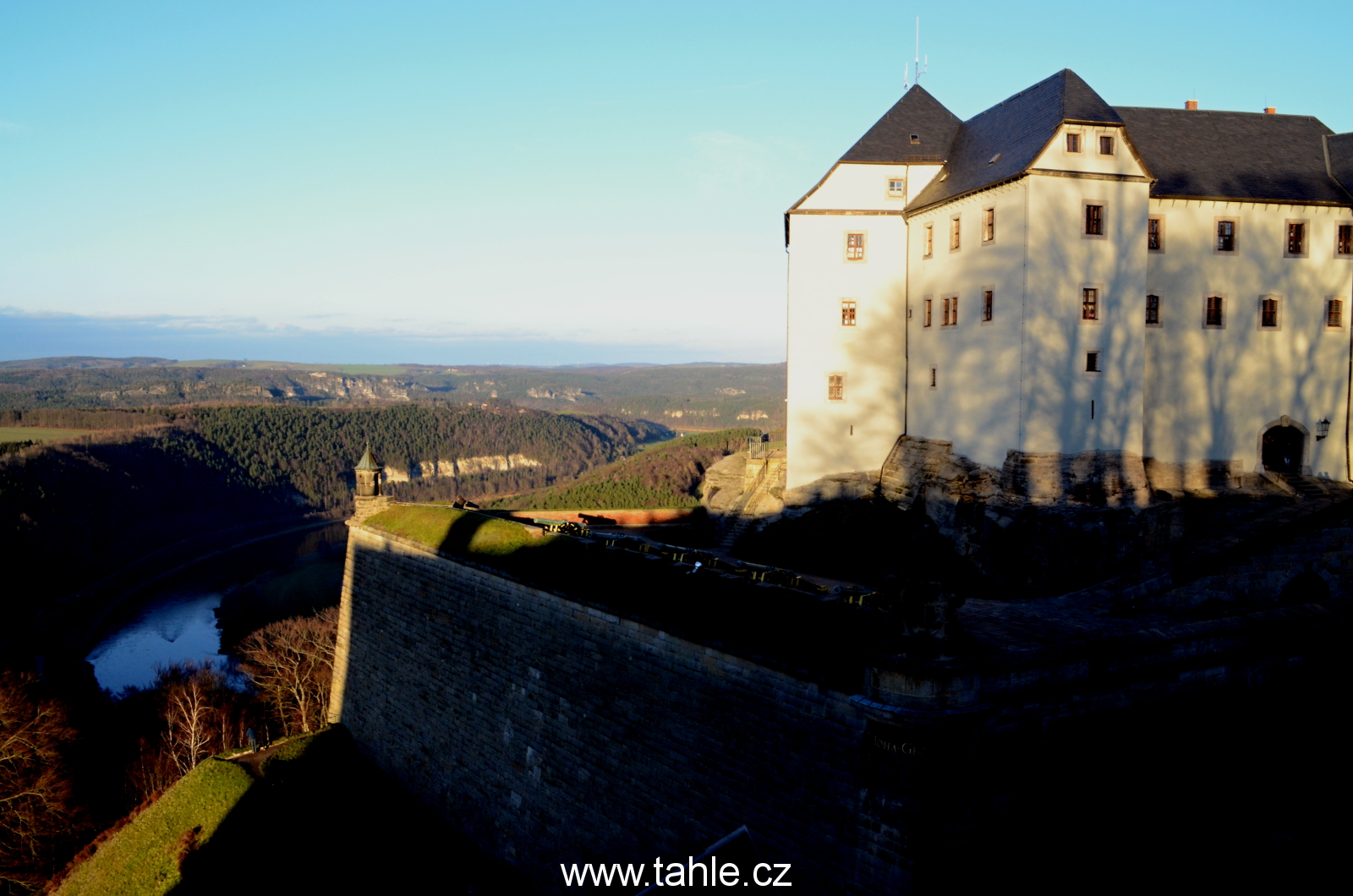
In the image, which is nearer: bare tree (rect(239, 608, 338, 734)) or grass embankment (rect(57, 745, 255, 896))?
grass embankment (rect(57, 745, 255, 896))

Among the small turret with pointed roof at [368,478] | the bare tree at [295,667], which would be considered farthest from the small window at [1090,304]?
the bare tree at [295,667]

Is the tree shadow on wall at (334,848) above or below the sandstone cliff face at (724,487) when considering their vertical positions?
below

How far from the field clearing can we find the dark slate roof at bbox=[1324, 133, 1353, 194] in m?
137

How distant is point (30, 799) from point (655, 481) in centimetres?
4389

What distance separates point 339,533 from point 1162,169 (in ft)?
353

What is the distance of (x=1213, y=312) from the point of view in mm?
26125

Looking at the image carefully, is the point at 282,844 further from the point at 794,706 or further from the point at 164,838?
the point at 794,706

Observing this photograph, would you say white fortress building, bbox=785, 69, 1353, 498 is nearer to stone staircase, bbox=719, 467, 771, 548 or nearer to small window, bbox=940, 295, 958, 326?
small window, bbox=940, 295, 958, 326

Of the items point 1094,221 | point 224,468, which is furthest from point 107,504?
point 1094,221

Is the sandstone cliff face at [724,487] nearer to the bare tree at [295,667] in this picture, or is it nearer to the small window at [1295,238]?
the bare tree at [295,667]

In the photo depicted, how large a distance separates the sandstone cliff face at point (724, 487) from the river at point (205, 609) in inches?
1501

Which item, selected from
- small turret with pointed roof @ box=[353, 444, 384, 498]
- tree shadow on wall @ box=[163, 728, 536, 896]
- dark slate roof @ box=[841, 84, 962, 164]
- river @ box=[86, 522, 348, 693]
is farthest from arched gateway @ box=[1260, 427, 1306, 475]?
river @ box=[86, 522, 348, 693]

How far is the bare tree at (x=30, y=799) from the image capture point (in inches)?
1065

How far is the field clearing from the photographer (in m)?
116
